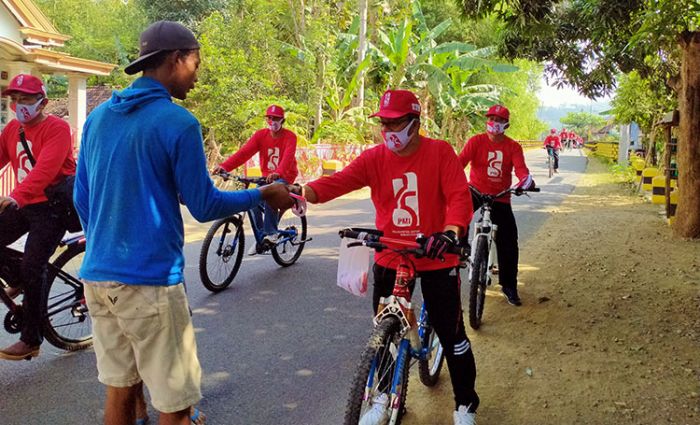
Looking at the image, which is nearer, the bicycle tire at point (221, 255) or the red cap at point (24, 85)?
the red cap at point (24, 85)

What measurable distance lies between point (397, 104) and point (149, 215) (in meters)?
1.44

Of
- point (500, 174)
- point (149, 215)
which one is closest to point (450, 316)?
point (149, 215)

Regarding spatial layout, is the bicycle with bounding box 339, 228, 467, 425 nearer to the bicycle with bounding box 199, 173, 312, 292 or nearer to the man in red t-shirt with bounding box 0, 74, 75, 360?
the man in red t-shirt with bounding box 0, 74, 75, 360

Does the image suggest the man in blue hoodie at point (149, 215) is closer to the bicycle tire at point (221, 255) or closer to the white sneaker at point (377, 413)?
the white sneaker at point (377, 413)

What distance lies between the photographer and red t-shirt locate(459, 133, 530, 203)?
5.80m

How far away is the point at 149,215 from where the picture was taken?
2.24m

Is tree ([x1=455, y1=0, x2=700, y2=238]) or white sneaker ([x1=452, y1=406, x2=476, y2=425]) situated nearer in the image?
white sneaker ([x1=452, y1=406, x2=476, y2=425])

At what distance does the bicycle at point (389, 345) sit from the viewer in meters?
2.68

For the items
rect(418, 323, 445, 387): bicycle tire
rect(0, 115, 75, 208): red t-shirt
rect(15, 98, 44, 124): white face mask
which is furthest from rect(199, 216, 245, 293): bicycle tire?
rect(418, 323, 445, 387): bicycle tire

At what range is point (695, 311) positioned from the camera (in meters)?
5.80

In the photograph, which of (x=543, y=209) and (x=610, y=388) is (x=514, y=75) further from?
(x=610, y=388)

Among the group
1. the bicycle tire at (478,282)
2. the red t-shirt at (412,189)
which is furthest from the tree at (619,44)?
the red t-shirt at (412,189)

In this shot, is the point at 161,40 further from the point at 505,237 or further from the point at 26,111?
the point at 505,237

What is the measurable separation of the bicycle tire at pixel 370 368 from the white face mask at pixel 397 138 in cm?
93
